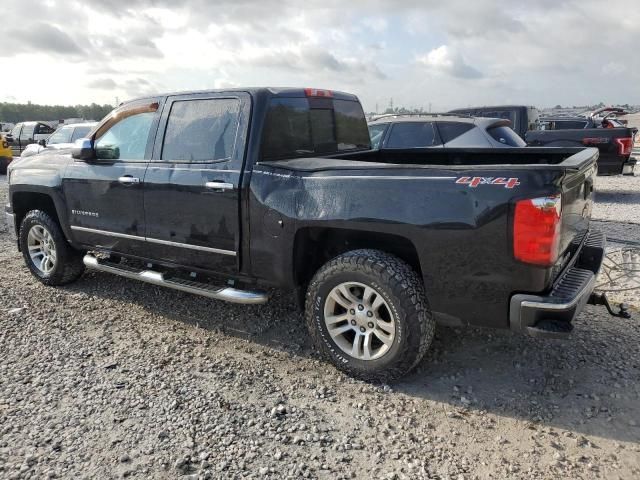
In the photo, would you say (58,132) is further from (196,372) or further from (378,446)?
(378,446)

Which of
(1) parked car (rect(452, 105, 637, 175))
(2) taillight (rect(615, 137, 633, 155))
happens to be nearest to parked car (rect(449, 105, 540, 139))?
(1) parked car (rect(452, 105, 637, 175))

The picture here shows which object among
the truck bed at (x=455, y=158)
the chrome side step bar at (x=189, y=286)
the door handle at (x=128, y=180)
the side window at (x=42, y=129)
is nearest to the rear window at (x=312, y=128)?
the truck bed at (x=455, y=158)

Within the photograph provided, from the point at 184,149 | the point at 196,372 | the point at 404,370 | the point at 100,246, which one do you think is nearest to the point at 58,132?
the point at 100,246

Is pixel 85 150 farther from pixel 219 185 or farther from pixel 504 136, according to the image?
pixel 504 136

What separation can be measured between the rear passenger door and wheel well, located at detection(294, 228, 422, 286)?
0.53 meters

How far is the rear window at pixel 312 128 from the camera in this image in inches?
158

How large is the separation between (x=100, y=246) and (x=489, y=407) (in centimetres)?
374

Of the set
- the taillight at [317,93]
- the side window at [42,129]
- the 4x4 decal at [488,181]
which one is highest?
the taillight at [317,93]

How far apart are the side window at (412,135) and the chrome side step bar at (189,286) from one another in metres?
5.11

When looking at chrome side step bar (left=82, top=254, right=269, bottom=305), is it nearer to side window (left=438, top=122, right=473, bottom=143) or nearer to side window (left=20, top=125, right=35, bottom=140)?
side window (left=438, top=122, right=473, bottom=143)

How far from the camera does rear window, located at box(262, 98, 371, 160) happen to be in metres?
Answer: 4.01

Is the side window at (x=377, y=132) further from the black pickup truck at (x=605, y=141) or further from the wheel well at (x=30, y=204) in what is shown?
the wheel well at (x=30, y=204)

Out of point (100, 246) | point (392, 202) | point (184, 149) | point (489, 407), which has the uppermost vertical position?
point (184, 149)

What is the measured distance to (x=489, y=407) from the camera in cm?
327
